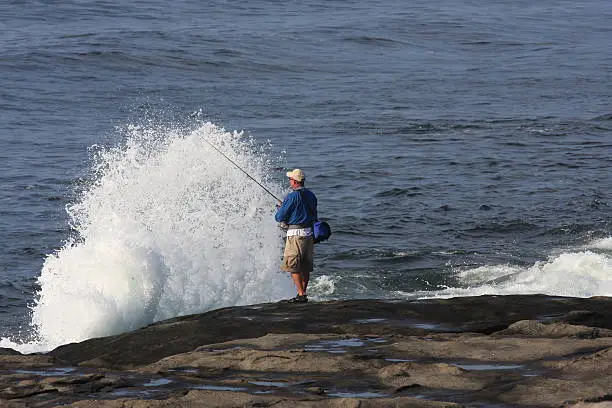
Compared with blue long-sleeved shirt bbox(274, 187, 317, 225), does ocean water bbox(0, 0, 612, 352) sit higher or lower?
lower

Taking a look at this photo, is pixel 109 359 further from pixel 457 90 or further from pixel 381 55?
pixel 381 55

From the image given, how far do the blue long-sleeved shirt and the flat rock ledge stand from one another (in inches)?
45.1

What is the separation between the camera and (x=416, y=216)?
72.3 ft

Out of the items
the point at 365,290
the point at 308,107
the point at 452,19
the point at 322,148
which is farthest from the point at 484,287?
the point at 452,19

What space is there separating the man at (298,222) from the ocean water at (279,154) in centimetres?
228

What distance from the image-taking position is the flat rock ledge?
8008 mm

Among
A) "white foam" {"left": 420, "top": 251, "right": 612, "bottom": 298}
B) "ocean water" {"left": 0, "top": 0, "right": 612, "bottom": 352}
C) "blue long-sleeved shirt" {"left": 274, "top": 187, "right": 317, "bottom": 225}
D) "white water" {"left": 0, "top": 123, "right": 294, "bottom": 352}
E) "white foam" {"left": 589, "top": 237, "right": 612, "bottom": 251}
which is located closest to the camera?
"blue long-sleeved shirt" {"left": 274, "top": 187, "right": 317, "bottom": 225}

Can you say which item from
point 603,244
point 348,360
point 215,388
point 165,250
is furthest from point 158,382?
point 603,244

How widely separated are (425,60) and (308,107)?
32.6 ft

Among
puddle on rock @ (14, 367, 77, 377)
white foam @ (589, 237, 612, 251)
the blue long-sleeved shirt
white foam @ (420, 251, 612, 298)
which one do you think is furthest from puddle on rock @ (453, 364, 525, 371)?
white foam @ (589, 237, 612, 251)

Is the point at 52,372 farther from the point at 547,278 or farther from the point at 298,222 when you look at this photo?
the point at 547,278

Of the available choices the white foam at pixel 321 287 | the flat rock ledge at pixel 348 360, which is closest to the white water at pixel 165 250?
the white foam at pixel 321 287

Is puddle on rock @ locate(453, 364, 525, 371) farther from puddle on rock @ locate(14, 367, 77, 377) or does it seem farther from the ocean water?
the ocean water

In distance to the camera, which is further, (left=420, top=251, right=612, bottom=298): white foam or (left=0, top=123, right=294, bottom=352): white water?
(left=420, top=251, right=612, bottom=298): white foam
